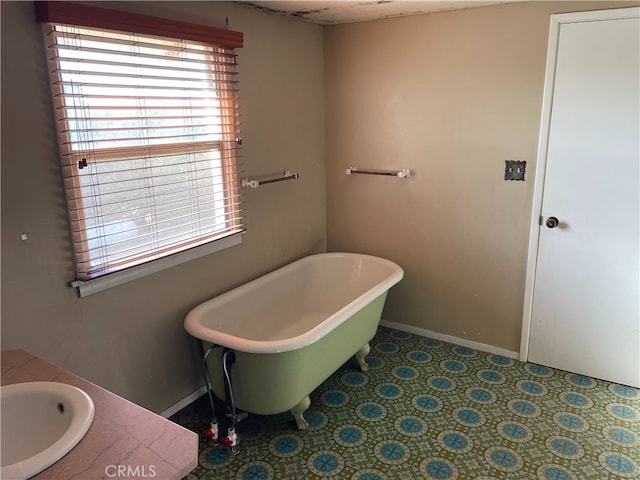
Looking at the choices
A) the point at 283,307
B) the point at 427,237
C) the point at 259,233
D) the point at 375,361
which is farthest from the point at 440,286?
the point at 259,233

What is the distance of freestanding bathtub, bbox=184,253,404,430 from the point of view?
7.25 ft

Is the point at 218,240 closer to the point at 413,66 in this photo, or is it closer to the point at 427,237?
the point at 427,237

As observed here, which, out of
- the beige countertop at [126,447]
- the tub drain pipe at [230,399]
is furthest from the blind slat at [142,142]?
the beige countertop at [126,447]

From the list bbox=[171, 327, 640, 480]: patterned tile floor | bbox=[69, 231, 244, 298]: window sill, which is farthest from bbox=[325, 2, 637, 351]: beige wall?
bbox=[69, 231, 244, 298]: window sill

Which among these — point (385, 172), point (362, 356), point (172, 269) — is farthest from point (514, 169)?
point (172, 269)

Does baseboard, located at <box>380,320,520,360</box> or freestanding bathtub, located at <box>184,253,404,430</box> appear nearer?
freestanding bathtub, located at <box>184,253,404,430</box>

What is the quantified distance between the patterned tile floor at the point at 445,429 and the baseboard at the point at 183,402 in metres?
0.03

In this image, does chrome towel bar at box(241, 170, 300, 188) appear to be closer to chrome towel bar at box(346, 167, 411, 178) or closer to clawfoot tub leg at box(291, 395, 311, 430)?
chrome towel bar at box(346, 167, 411, 178)

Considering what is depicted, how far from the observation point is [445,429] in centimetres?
244

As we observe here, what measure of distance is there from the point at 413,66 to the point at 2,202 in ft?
7.86

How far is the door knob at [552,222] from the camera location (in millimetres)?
2765

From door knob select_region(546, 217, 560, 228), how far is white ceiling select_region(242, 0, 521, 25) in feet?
4.06

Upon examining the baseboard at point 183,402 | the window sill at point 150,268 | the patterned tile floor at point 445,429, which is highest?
the window sill at point 150,268

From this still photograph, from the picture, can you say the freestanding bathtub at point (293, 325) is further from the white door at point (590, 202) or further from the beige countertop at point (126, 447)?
the white door at point (590, 202)
